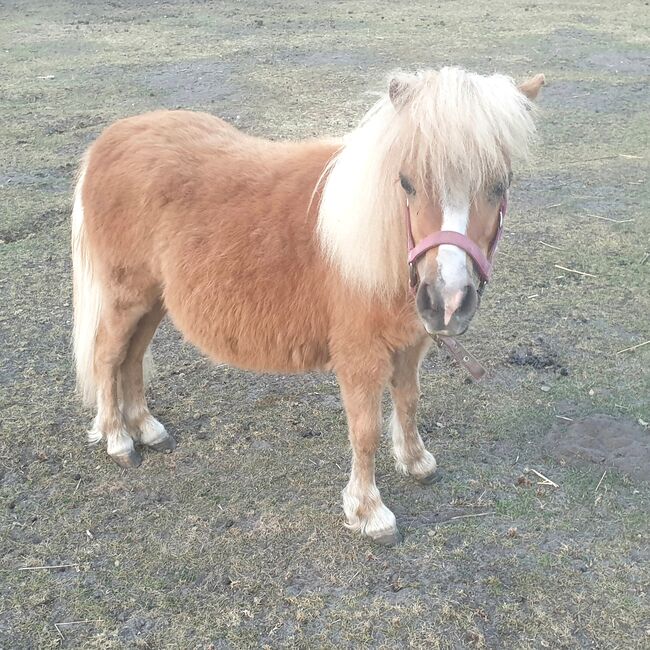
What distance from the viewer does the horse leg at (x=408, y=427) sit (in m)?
2.88

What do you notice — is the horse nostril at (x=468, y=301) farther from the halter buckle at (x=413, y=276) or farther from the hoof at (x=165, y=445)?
the hoof at (x=165, y=445)

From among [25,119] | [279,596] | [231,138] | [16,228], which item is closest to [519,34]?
[25,119]

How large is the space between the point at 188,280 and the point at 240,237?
29 centimetres

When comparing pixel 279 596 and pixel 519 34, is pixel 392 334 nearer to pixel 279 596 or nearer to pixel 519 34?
pixel 279 596

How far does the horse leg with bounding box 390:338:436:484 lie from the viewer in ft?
9.46

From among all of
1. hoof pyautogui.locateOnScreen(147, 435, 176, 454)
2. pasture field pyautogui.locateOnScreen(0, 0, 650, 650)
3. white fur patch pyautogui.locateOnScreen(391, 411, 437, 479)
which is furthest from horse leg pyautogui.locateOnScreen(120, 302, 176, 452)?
white fur patch pyautogui.locateOnScreen(391, 411, 437, 479)

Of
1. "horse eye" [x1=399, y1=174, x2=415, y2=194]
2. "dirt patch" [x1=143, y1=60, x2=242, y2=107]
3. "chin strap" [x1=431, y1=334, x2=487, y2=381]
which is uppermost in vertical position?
"horse eye" [x1=399, y1=174, x2=415, y2=194]

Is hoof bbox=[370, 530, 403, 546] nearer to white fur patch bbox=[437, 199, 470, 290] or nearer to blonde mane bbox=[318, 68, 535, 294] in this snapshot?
blonde mane bbox=[318, 68, 535, 294]

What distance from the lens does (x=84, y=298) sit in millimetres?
3152

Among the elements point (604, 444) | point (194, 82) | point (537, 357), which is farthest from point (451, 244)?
point (194, 82)

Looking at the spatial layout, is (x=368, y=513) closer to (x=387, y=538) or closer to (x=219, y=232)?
(x=387, y=538)

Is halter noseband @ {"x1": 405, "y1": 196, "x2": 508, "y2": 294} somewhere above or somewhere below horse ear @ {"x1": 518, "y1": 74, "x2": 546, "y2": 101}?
below

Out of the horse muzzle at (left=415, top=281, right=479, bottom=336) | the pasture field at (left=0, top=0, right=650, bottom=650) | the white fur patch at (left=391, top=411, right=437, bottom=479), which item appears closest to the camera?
the horse muzzle at (left=415, top=281, right=479, bottom=336)

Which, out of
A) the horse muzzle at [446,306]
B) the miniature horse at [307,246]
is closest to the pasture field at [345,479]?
the miniature horse at [307,246]
